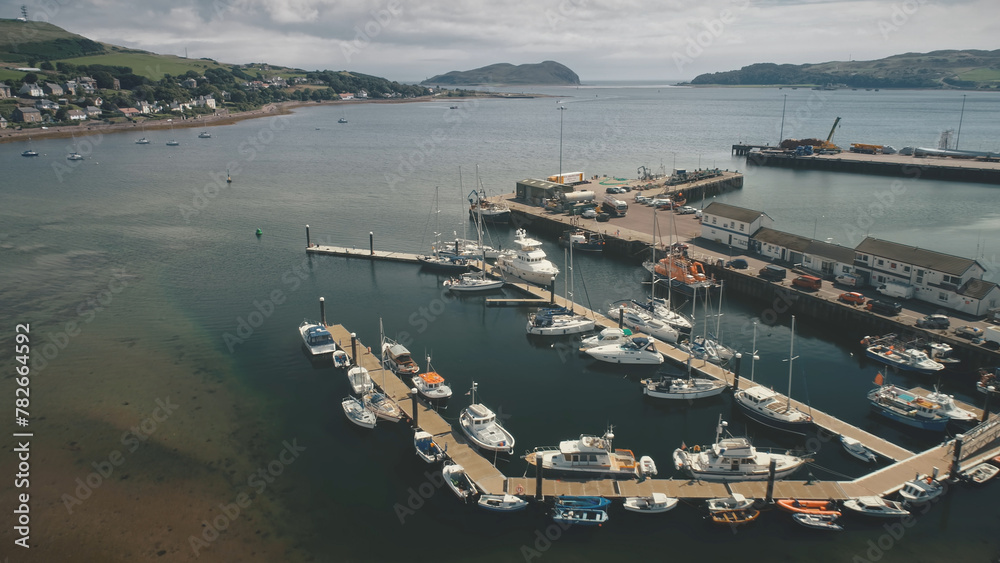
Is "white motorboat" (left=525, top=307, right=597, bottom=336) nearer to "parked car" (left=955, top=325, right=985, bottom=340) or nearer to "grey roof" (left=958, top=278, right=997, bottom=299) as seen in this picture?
"parked car" (left=955, top=325, right=985, bottom=340)

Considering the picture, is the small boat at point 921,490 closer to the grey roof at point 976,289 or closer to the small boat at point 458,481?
the small boat at point 458,481

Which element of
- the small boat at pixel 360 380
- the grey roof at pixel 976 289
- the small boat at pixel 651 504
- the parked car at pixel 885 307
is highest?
the grey roof at pixel 976 289

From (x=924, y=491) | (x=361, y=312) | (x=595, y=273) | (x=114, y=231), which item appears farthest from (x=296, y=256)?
(x=924, y=491)

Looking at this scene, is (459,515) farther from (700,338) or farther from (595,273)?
(595,273)

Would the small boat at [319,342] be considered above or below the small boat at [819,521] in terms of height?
above

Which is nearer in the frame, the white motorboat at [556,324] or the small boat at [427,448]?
the small boat at [427,448]

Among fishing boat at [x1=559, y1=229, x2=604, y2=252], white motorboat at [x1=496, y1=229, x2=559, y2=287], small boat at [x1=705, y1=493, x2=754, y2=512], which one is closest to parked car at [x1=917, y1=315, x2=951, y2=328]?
small boat at [x1=705, y1=493, x2=754, y2=512]

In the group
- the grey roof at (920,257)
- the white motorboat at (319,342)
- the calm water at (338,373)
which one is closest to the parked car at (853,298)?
the calm water at (338,373)
